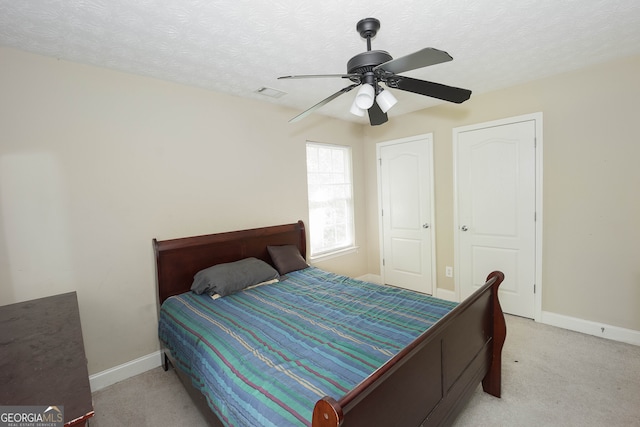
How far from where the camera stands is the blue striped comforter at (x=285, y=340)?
4.15 feet

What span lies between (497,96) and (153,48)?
3.30m

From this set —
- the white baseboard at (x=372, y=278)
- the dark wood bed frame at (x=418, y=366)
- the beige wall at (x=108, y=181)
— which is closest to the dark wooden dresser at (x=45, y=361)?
the beige wall at (x=108, y=181)

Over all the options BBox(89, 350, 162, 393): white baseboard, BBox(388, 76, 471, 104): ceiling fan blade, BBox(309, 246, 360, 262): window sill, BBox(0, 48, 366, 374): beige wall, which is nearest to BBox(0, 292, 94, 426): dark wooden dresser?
BBox(0, 48, 366, 374): beige wall

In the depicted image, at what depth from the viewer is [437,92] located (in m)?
1.73

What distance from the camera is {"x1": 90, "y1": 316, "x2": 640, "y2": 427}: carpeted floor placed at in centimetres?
183

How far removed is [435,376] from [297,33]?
2.15 m

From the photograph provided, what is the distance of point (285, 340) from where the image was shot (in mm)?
1687

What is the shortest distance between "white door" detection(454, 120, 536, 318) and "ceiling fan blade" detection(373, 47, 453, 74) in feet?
7.47

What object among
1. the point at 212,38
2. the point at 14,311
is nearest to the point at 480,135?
the point at 212,38

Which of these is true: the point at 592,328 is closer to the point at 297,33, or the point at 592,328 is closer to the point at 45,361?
the point at 297,33

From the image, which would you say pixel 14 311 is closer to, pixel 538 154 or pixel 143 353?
pixel 143 353

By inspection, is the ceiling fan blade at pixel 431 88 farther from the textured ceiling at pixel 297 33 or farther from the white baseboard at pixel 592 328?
the white baseboard at pixel 592 328

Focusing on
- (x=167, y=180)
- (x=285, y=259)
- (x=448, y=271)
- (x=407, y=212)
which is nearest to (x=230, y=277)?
(x=285, y=259)

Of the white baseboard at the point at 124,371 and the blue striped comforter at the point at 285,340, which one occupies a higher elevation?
the blue striped comforter at the point at 285,340
